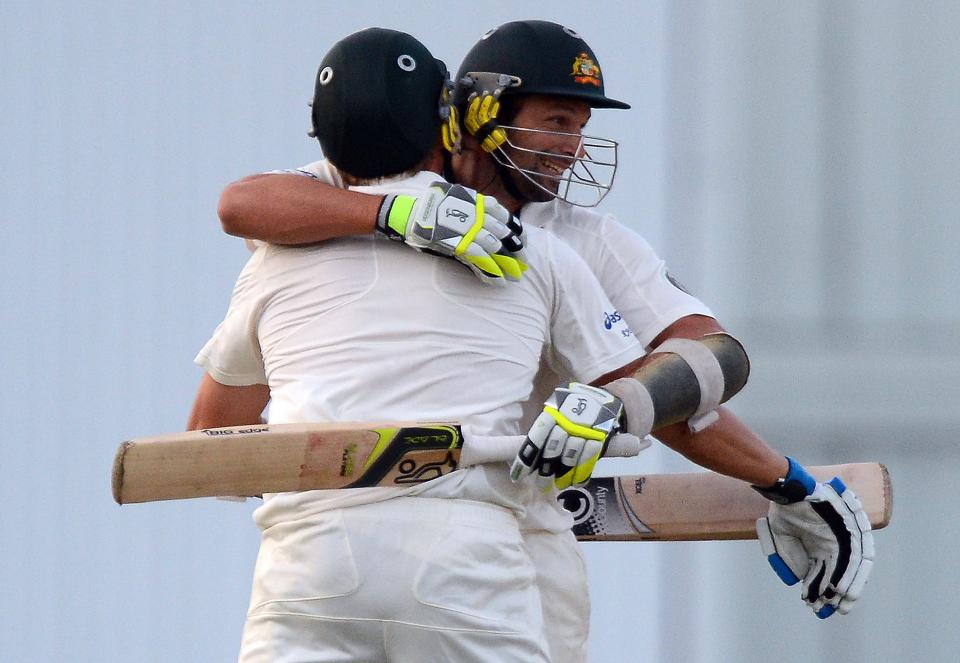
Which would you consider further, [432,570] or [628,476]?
[628,476]

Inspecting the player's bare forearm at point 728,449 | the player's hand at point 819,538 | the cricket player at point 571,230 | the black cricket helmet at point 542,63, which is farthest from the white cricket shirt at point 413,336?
the player's hand at point 819,538

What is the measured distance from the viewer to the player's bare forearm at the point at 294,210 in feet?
7.78

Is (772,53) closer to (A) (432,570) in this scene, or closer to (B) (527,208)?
(B) (527,208)

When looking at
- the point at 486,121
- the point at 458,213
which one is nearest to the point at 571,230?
the point at 486,121

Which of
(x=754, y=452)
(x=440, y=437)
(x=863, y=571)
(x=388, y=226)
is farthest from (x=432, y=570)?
(x=863, y=571)

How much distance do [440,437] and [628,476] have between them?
86cm

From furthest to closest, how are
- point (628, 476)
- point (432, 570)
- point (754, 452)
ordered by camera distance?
point (628, 476) < point (754, 452) < point (432, 570)

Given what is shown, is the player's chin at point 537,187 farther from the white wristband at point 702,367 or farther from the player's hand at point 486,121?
the white wristband at point 702,367

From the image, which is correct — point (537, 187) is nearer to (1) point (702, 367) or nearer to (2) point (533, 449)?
(1) point (702, 367)

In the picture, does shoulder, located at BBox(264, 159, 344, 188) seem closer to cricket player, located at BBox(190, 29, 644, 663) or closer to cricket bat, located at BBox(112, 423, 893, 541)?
cricket player, located at BBox(190, 29, 644, 663)

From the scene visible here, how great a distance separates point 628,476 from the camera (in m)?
3.03

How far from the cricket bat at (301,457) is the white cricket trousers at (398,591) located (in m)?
0.05

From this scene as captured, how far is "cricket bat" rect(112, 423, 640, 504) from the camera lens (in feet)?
7.27

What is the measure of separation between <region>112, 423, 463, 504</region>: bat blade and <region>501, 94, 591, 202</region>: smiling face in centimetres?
66
